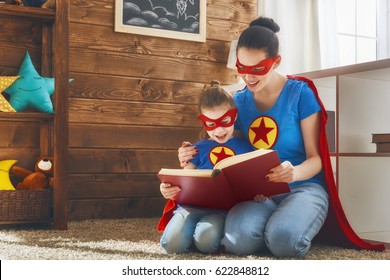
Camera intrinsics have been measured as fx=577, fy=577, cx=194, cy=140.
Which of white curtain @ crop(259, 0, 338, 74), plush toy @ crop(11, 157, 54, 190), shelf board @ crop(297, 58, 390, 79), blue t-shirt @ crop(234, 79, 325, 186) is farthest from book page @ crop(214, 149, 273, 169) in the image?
white curtain @ crop(259, 0, 338, 74)

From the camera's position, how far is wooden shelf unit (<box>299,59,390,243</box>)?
6.83ft

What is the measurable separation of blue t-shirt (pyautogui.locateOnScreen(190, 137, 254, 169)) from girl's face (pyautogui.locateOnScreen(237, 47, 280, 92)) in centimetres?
19

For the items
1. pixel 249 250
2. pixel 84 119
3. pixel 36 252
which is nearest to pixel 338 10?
pixel 84 119

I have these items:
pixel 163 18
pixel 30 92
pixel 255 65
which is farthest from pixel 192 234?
pixel 163 18

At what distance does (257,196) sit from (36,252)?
68cm

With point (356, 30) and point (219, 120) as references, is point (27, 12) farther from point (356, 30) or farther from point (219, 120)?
point (356, 30)

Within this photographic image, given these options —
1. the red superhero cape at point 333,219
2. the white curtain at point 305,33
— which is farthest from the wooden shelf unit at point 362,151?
the white curtain at point 305,33

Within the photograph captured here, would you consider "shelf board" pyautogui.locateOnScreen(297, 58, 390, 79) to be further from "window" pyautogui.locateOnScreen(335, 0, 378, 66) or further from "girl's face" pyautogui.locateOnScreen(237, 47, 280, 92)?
"window" pyautogui.locateOnScreen(335, 0, 378, 66)

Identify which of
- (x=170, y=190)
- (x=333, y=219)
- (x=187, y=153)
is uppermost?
(x=187, y=153)

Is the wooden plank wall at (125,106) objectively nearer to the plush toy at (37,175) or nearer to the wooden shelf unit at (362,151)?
the plush toy at (37,175)

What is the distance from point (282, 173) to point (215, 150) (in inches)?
12.5

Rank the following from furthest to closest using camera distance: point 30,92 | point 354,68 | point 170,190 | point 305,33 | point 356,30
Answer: point 356,30
point 305,33
point 30,92
point 354,68
point 170,190

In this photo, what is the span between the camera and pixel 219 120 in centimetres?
178
